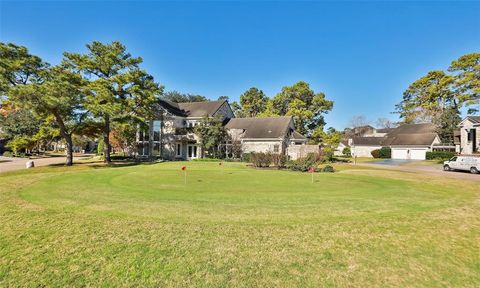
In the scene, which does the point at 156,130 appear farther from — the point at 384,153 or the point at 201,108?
the point at 384,153

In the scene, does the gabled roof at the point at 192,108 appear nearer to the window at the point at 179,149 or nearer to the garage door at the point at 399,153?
the window at the point at 179,149

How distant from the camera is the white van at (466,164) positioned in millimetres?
21547

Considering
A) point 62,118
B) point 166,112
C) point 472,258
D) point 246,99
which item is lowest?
point 472,258

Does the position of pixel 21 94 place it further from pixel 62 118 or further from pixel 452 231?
pixel 452 231

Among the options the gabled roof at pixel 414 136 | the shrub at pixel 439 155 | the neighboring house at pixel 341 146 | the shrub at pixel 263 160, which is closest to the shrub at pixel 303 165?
the shrub at pixel 263 160

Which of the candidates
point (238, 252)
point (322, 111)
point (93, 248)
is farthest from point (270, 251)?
point (322, 111)

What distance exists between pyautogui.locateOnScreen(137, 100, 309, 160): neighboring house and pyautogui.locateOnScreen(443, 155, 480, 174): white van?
1782 cm

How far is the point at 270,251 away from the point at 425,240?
12.6 feet

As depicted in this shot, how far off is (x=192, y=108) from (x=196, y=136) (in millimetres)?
6430

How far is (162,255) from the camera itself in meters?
5.09

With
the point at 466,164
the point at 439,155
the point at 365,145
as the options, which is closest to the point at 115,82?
the point at 466,164

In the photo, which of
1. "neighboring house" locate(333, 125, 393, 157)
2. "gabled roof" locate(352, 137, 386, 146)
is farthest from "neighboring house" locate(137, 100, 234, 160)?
"gabled roof" locate(352, 137, 386, 146)

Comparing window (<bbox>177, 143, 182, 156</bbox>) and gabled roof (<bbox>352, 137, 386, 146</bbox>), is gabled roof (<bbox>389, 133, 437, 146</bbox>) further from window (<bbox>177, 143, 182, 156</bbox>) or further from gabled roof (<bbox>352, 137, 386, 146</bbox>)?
window (<bbox>177, 143, 182, 156</bbox>)

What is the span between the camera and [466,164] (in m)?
22.2
